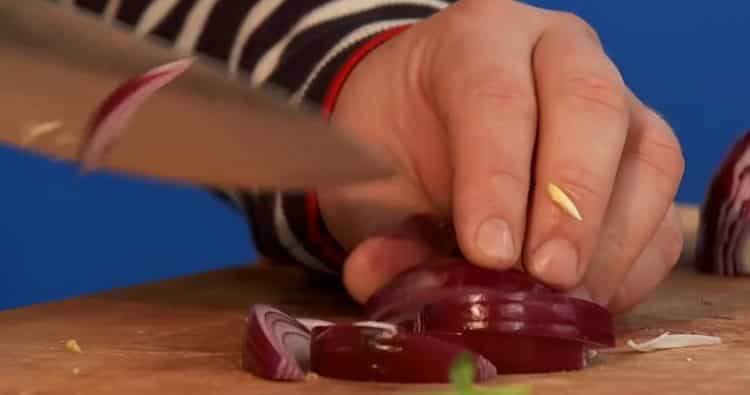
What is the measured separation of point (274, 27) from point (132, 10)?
0.56ft

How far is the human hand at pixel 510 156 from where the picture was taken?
2.28 ft

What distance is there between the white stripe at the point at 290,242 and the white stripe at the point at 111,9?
0.27 m

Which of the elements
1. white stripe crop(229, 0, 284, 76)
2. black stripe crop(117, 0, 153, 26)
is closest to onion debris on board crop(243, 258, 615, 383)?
white stripe crop(229, 0, 284, 76)

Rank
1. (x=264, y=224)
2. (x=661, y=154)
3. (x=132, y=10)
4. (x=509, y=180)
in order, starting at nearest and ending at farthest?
(x=509, y=180) < (x=661, y=154) < (x=264, y=224) < (x=132, y=10)

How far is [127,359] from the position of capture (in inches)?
26.3

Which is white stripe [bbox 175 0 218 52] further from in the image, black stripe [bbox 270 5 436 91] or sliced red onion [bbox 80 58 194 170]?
sliced red onion [bbox 80 58 194 170]

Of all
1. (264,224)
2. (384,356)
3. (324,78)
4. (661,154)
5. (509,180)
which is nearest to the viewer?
(384,356)

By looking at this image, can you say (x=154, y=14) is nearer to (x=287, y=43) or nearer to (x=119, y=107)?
(x=287, y=43)

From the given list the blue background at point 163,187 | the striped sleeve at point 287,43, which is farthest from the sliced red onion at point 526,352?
the blue background at point 163,187

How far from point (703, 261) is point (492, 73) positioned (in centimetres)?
36

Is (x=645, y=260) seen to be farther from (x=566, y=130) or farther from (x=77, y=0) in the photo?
(x=77, y=0)

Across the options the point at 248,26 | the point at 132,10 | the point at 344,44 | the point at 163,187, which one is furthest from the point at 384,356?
the point at 163,187

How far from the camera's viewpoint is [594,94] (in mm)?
754

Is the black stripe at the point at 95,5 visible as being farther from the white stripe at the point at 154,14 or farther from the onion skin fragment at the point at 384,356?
the onion skin fragment at the point at 384,356
